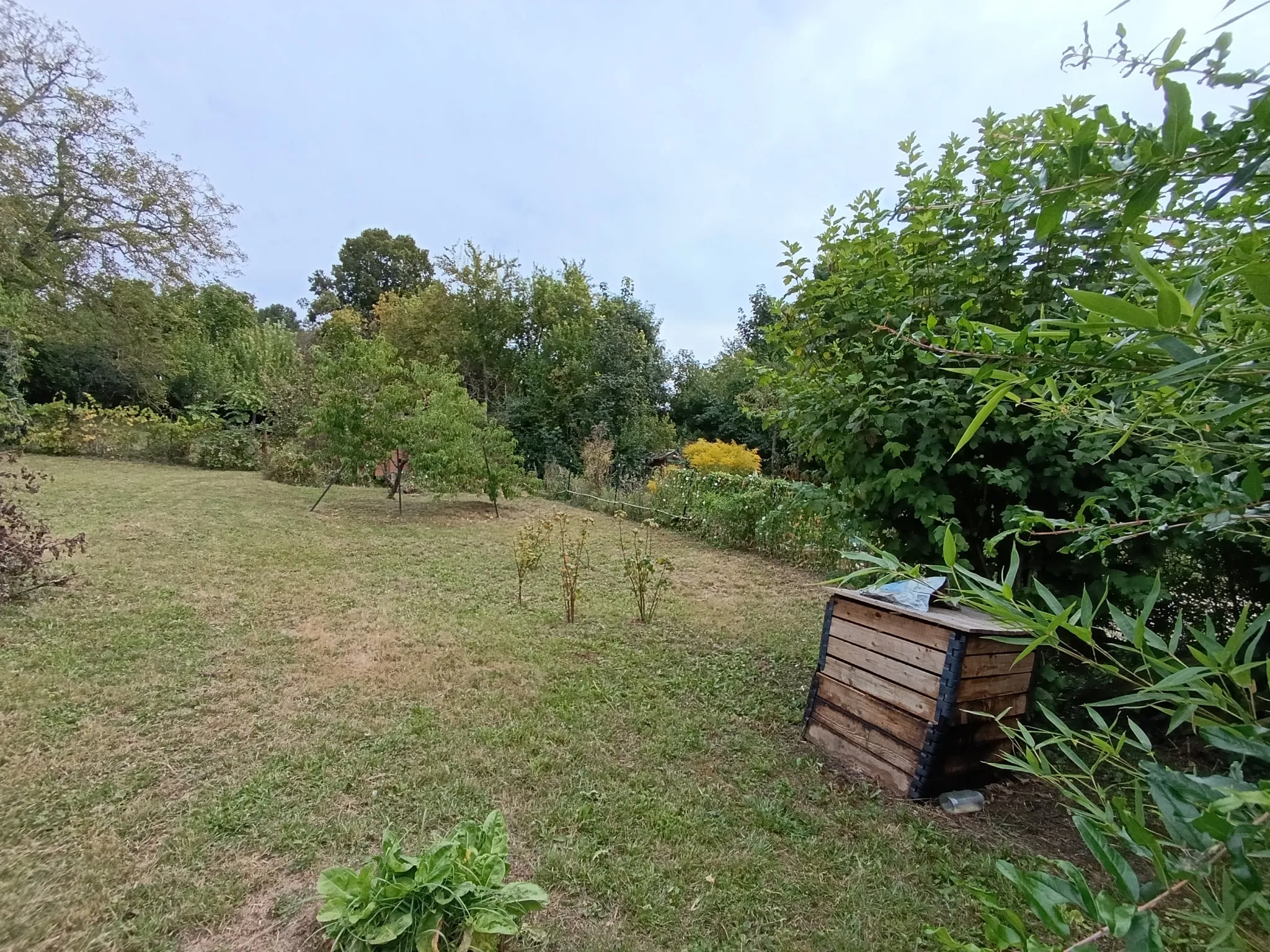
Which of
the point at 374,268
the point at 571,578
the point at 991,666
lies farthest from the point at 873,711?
the point at 374,268

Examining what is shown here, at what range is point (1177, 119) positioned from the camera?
0.52 meters

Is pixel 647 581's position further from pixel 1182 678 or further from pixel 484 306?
pixel 484 306

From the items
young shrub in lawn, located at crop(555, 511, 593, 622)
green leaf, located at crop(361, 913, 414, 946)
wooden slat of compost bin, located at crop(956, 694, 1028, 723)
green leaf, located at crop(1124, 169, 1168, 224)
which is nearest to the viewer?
green leaf, located at crop(1124, 169, 1168, 224)

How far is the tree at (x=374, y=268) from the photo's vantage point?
26.5 metres

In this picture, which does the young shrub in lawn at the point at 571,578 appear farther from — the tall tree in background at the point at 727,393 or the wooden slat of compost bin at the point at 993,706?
the tall tree in background at the point at 727,393

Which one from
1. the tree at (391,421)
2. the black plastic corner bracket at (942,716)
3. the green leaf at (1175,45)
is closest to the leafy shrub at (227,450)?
the tree at (391,421)

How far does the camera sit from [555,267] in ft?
59.1

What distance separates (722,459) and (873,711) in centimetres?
975

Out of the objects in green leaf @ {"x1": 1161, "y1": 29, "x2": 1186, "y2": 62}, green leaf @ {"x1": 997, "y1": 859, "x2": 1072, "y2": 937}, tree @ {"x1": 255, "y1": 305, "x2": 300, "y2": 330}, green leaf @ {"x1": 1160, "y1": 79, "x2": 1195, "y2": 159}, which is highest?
tree @ {"x1": 255, "y1": 305, "x2": 300, "y2": 330}

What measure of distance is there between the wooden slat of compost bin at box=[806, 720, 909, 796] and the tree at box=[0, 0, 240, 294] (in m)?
15.1

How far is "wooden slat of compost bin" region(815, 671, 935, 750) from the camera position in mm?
2199

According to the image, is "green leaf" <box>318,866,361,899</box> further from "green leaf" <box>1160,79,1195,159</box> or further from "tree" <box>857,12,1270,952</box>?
"green leaf" <box>1160,79,1195,159</box>

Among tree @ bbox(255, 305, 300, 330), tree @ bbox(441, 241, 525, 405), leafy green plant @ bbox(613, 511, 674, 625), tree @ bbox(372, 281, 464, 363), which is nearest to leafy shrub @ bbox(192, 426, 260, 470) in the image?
tree @ bbox(372, 281, 464, 363)

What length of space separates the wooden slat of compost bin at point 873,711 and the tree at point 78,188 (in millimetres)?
15047
